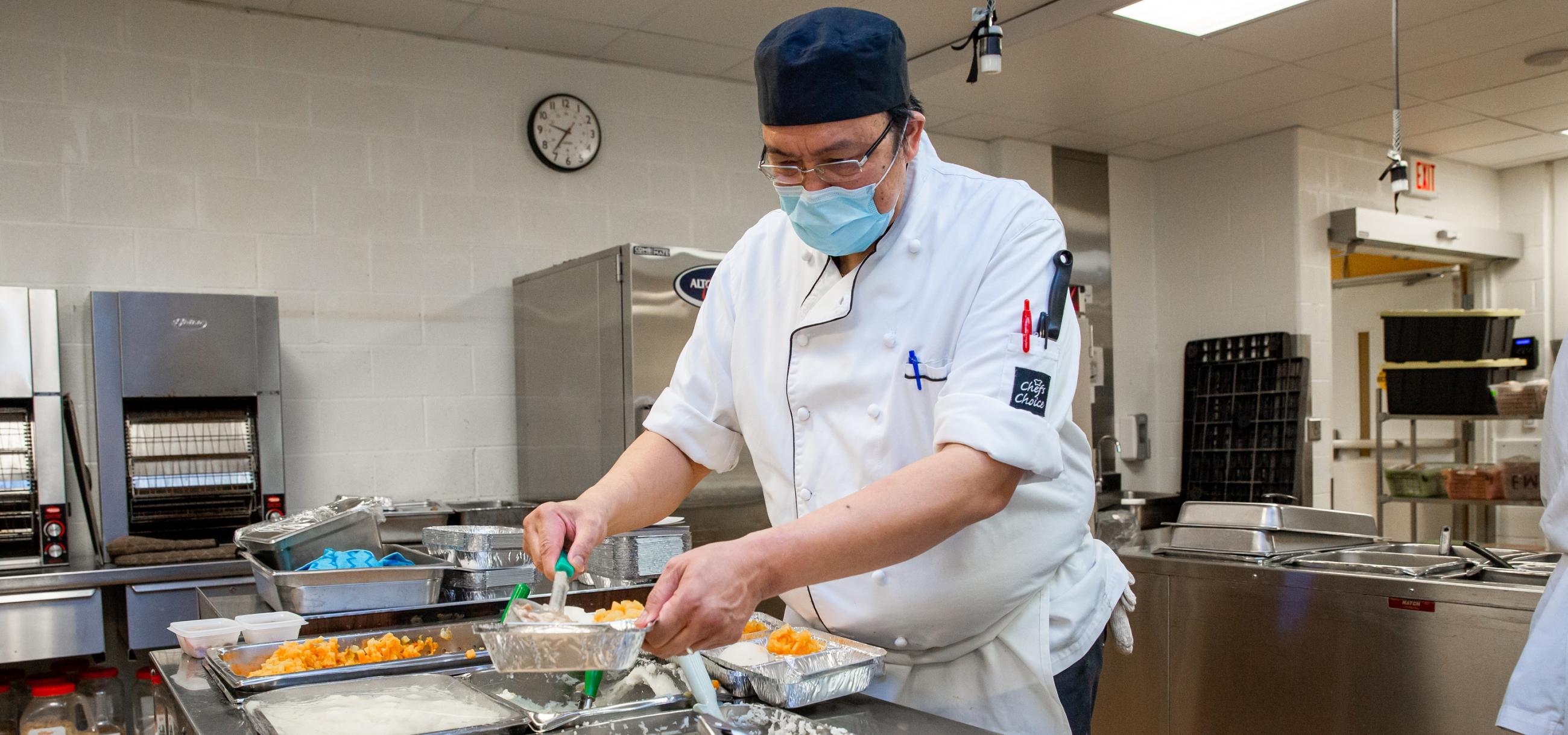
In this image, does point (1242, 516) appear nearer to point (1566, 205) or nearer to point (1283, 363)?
point (1283, 363)

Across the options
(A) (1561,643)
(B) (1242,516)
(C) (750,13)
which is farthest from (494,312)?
(A) (1561,643)

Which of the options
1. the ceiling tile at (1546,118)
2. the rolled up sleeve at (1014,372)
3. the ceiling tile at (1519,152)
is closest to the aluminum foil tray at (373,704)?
the rolled up sleeve at (1014,372)

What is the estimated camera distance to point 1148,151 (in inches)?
260

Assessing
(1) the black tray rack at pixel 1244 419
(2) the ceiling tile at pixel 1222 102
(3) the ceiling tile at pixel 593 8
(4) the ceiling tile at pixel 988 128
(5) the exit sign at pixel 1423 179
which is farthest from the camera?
(5) the exit sign at pixel 1423 179

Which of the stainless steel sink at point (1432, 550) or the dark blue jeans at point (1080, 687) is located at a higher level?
the dark blue jeans at point (1080, 687)

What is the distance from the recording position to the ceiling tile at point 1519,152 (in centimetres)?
653

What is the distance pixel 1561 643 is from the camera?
226cm

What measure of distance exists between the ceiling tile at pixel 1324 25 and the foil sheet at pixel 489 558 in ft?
11.8

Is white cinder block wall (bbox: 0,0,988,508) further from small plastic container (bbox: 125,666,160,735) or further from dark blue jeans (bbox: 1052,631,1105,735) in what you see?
dark blue jeans (bbox: 1052,631,1105,735)

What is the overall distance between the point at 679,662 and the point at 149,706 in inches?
115

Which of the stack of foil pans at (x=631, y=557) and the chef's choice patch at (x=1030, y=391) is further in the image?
the stack of foil pans at (x=631, y=557)

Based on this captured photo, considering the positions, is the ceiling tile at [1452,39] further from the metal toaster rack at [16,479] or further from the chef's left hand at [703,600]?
the metal toaster rack at [16,479]

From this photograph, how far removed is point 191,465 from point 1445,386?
5940 millimetres

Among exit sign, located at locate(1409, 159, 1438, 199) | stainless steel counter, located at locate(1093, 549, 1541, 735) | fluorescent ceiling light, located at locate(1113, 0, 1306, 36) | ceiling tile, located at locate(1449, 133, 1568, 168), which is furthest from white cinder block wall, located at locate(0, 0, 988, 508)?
ceiling tile, located at locate(1449, 133, 1568, 168)
